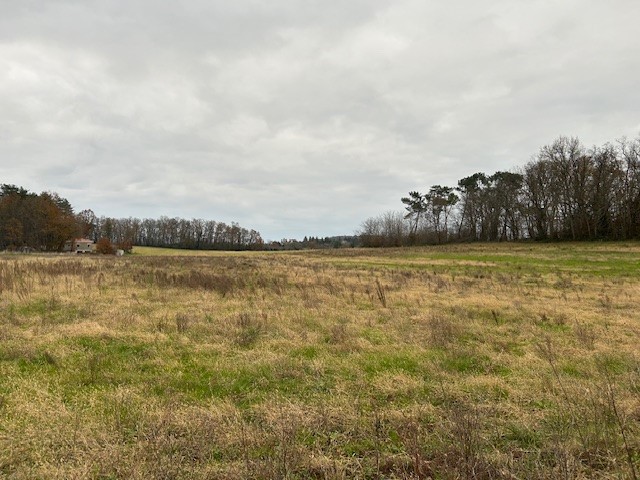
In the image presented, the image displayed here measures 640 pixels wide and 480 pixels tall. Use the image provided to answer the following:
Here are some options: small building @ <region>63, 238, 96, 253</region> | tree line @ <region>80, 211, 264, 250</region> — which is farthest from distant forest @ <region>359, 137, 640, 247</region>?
small building @ <region>63, 238, 96, 253</region>

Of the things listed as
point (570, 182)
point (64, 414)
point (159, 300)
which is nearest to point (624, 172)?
point (570, 182)

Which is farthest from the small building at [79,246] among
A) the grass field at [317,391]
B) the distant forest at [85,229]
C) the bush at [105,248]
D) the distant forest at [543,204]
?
the grass field at [317,391]

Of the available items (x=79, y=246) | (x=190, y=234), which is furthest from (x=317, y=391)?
(x=190, y=234)

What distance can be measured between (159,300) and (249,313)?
14.2ft

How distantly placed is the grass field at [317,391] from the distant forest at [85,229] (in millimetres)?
80523

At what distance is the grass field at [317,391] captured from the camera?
3.44 m

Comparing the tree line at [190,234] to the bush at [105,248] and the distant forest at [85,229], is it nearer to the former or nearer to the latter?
the distant forest at [85,229]

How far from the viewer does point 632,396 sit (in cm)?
488

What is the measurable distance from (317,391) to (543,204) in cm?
7523

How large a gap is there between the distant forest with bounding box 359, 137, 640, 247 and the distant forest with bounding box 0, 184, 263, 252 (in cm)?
6011

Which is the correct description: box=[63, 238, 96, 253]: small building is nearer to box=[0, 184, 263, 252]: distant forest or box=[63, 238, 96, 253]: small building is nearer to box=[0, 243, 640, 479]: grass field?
box=[0, 184, 263, 252]: distant forest

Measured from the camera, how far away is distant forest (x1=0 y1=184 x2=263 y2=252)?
73.8 metres

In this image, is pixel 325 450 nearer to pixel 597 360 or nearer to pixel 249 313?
pixel 597 360

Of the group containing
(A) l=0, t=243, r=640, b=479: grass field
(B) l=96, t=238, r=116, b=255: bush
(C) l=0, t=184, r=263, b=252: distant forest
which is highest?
(C) l=0, t=184, r=263, b=252: distant forest
